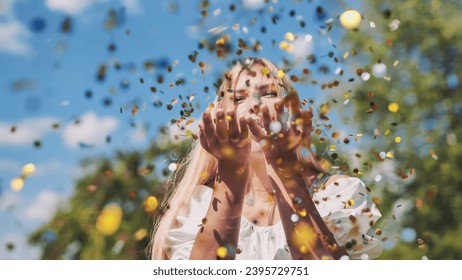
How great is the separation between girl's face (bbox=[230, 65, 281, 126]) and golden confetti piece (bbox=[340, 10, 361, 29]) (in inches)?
20.2

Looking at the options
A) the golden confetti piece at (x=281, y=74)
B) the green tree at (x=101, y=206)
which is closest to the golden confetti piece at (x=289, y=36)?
the golden confetti piece at (x=281, y=74)

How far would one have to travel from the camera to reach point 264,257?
2.97m

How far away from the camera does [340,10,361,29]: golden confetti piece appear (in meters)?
3.12

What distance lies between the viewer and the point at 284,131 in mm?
2145

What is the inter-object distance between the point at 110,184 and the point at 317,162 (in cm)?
851

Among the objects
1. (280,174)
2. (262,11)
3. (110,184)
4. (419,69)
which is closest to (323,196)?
(280,174)

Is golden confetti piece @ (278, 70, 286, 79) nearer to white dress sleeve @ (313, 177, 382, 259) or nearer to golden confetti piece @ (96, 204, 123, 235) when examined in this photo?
white dress sleeve @ (313, 177, 382, 259)

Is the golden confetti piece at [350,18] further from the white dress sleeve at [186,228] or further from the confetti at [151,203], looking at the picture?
the confetti at [151,203]

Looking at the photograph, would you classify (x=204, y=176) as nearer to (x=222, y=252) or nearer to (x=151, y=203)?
(x=151, y=203)

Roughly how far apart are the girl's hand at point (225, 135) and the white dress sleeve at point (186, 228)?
0.79 m

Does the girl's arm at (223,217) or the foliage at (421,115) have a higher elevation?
the girl's arm at (223,217)

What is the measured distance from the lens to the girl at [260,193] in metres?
2.18

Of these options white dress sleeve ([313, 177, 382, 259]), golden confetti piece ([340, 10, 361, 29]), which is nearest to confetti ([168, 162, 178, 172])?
white dress sleeve ([313, 177, 382, 259])

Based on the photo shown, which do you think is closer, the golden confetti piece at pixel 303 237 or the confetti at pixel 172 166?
the golden confetti piece at pixel 303 237
